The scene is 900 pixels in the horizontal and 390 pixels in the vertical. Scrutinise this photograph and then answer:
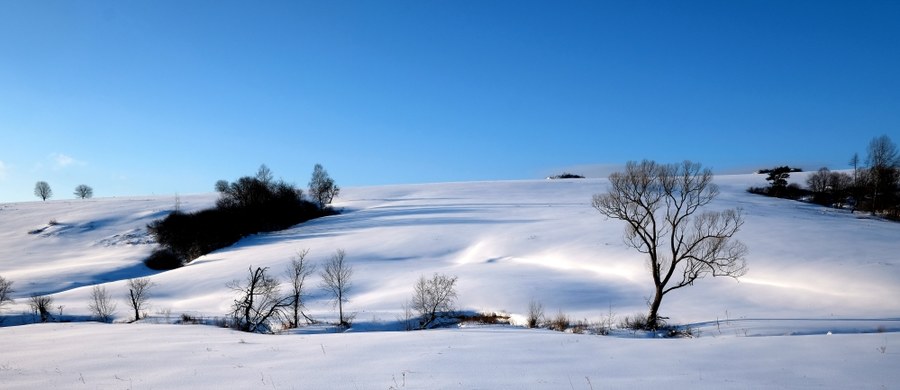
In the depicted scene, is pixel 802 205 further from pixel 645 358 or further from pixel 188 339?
pixel 188 339

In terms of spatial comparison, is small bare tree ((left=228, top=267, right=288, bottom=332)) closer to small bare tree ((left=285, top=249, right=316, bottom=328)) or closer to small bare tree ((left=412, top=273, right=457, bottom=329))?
small bare tree ((left=285, top=249, right=316, bottom=328))

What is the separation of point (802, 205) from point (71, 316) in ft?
242

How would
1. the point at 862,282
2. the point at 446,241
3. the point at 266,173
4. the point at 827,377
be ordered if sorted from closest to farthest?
the point at 827,377
the point at 862,282
the point at 446,241
the point at 266,173

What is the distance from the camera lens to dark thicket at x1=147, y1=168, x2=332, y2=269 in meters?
52.6

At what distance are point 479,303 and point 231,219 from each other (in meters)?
46.5

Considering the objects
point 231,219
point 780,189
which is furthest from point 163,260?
point 780,189

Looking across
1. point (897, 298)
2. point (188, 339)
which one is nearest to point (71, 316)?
point (188, 339)

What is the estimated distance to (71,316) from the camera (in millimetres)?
28375

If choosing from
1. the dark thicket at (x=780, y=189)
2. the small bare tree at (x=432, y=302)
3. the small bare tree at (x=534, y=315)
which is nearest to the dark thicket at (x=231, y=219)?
the small bare tree at (x=432, y=302)

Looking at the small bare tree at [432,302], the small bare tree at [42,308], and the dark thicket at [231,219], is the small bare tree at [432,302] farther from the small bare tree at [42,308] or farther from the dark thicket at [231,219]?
the dark thicket at [231,219]

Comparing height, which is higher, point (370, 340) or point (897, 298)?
point (370, 340)

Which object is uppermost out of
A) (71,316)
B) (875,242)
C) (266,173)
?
(266,173)

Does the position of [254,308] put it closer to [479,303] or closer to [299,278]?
[299,278]

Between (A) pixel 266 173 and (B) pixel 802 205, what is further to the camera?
(A) pixel 266 173
